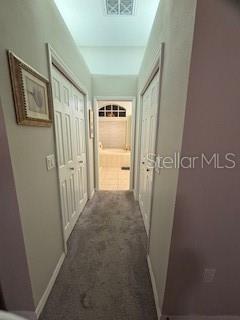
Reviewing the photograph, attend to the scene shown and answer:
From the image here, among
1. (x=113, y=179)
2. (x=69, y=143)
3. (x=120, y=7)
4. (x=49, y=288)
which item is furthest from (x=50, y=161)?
(x=113, y=179)

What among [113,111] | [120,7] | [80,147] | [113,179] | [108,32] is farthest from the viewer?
[113,111]

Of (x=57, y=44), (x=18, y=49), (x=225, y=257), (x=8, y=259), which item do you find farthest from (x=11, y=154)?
(x=225, y=257)

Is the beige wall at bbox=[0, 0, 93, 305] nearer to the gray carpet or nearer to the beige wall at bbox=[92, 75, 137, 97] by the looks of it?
the gray carpet

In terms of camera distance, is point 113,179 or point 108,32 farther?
point 113,179

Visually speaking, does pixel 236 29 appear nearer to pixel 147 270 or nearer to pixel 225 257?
pixel 225 257

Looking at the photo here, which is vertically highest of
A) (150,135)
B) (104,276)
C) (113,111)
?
(113,111)

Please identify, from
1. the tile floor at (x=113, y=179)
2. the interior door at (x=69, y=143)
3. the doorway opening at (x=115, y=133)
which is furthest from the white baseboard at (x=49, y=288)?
the doorway opening at (x=115, y=133)

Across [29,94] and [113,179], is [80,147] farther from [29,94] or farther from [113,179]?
[113,179]

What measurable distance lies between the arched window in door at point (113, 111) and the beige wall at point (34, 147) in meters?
4.88

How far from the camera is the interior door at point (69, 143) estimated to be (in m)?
1.66

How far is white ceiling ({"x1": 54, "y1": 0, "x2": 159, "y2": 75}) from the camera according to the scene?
2.25 metres

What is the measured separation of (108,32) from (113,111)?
3.59m

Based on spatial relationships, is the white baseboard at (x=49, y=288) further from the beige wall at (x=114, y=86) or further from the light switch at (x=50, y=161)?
the beige wall at (x=114, y=86)

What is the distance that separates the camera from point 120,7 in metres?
2.24
